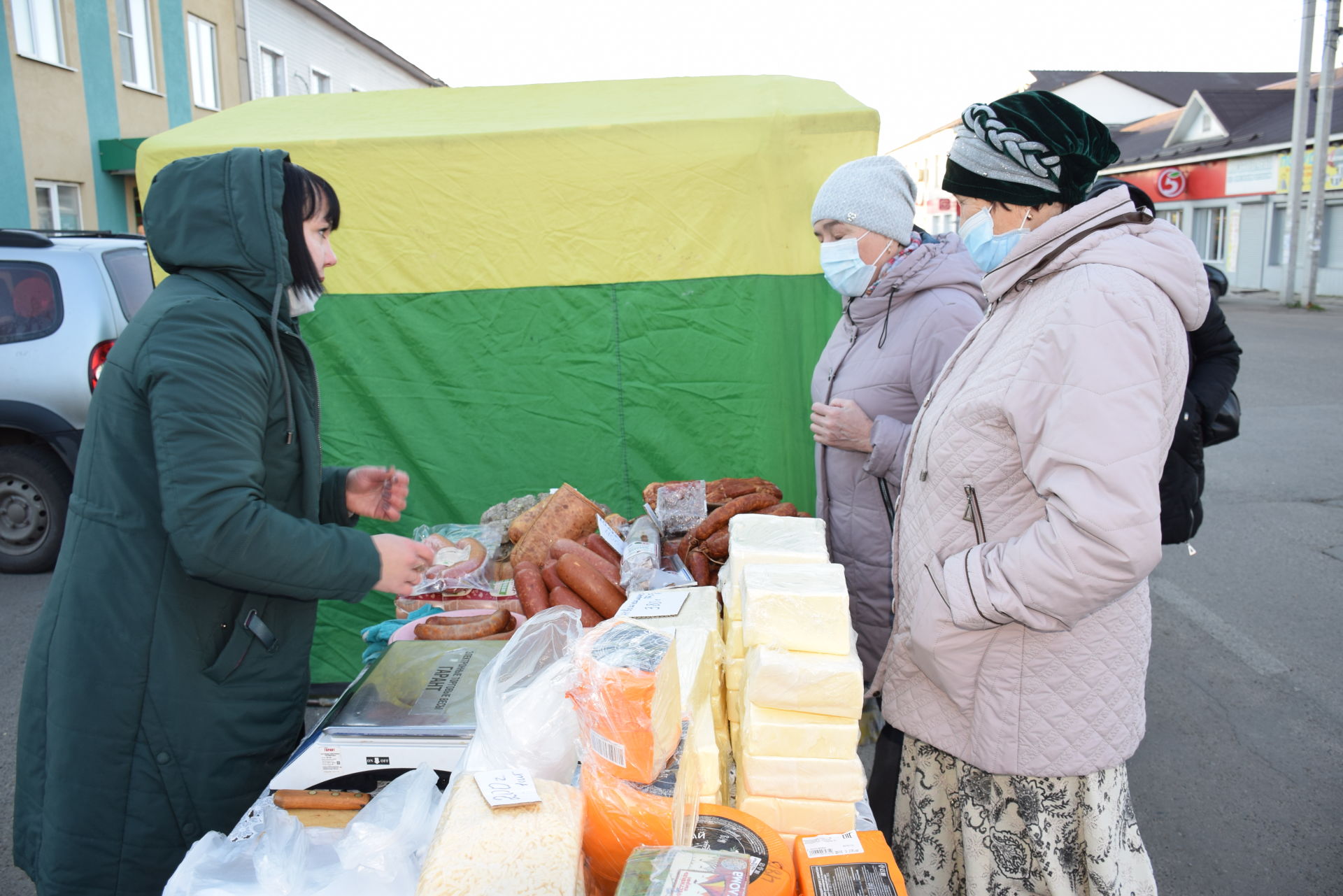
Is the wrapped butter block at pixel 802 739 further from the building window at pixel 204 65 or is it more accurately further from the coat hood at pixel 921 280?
the building window at pixel 204 65

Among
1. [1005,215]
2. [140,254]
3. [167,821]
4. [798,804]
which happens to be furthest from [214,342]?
[140,254]

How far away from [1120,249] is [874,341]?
1.19 metres

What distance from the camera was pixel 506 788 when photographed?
137cm

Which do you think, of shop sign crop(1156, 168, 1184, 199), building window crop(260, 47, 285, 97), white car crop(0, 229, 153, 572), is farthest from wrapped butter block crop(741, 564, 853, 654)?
shop sign crop(1156, 168, 1184, 199)

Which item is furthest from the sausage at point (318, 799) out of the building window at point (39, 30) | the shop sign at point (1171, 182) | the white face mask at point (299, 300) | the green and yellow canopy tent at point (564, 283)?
the shop sign at point (1171, 182)

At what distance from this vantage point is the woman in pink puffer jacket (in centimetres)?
171

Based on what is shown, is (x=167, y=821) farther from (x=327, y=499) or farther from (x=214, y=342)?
(x=214, y=342)

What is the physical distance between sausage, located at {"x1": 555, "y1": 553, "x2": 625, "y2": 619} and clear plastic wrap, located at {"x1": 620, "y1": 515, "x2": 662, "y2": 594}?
0.18 ft

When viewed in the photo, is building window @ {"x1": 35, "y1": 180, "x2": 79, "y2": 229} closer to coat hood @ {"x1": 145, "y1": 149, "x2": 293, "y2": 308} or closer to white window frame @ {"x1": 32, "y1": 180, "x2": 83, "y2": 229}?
white window frame @ {"x1": 32, "y1": 180, "x2": 83, "y2": 229}

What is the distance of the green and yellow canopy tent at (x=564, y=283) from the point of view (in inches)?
154

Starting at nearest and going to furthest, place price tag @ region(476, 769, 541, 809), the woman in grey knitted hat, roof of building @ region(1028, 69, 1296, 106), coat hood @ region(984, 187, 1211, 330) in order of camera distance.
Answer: price tag @ region(476, 769, 541, 809) < coat hood @ region(984, 187, 1211, 330) < the woman in grey knitted hat < roof of building @ region(1028, 69, 1296, 106)

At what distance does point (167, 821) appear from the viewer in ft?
6.06

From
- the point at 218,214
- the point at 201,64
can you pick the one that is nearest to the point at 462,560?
the point at 218,214

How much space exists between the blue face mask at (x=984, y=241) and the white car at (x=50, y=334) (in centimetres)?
574
